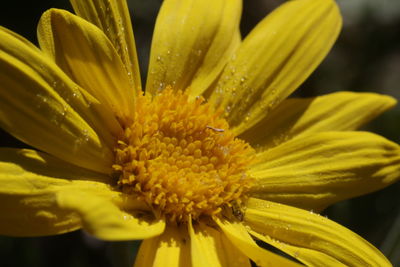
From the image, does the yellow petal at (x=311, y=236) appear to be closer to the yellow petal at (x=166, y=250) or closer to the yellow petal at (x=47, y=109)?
the yellow petal at (x=166, y=250)

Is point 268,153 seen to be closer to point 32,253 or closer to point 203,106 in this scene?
point 203,106

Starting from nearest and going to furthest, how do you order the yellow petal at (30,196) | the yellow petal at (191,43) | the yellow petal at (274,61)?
the yellow petal at (30,196) < the yellow petal at (191,43) < the yellow petal at (274,61)

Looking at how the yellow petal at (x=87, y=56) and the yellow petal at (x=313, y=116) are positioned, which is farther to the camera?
the yellow petal at (x=313, y=116)

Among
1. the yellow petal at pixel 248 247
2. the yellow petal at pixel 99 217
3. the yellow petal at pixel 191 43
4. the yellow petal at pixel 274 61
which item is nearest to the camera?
the yellow petal at pixel 99 217

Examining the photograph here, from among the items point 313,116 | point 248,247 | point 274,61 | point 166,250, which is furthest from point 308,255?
point 274,61

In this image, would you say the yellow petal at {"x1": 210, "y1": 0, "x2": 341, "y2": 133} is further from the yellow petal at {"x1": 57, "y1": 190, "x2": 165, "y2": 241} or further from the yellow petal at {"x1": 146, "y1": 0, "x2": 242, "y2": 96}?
the yellow petal at {"x1": 57, "y1": 190, "x2": 165, "y2": 241}

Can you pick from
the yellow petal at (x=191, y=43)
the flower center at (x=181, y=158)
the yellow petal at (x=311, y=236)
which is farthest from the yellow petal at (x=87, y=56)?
the yellow petal at (x=311, y=236)

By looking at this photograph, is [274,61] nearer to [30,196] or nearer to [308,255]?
[308,255]
